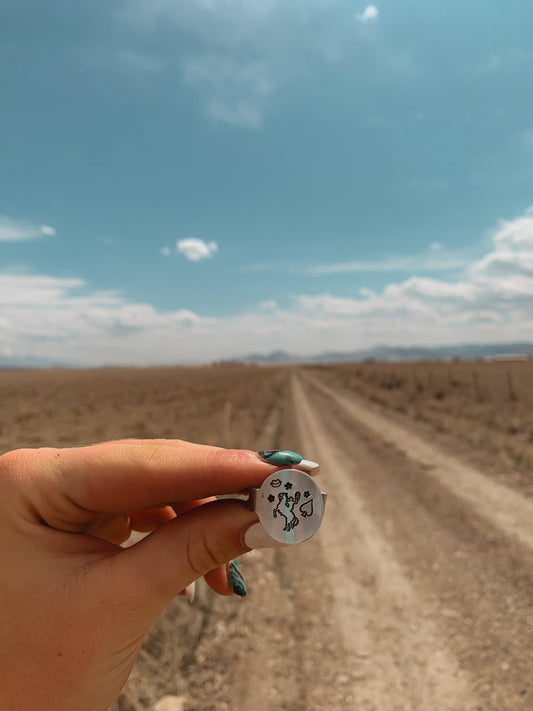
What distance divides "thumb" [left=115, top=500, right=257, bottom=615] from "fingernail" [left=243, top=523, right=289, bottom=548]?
2 centimetres

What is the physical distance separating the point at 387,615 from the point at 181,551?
17.0ft

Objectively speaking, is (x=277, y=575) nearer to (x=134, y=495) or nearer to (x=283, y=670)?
(x=283, y=670)

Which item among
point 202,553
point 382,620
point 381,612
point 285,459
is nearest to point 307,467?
point 285,459

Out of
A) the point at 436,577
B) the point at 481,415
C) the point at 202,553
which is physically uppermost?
the point at 202,553

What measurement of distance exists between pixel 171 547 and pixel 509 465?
12.3 meters

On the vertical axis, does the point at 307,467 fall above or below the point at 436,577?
above

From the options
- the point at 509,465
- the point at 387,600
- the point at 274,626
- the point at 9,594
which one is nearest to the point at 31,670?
the point at 9,594

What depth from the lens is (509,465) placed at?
1095 centimetres

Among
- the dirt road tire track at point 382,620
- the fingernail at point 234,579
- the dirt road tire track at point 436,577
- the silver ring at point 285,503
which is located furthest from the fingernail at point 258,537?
the dirt road tire track at point 436,577

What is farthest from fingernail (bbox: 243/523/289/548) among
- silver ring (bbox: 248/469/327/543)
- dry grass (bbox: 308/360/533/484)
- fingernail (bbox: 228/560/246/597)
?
dry grass (bbox: 308/360/533/484)

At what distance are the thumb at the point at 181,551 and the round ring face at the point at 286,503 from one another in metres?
0.06

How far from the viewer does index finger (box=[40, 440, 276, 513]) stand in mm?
1095

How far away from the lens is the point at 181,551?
1.14m

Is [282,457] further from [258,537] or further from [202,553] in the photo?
[202,553]
